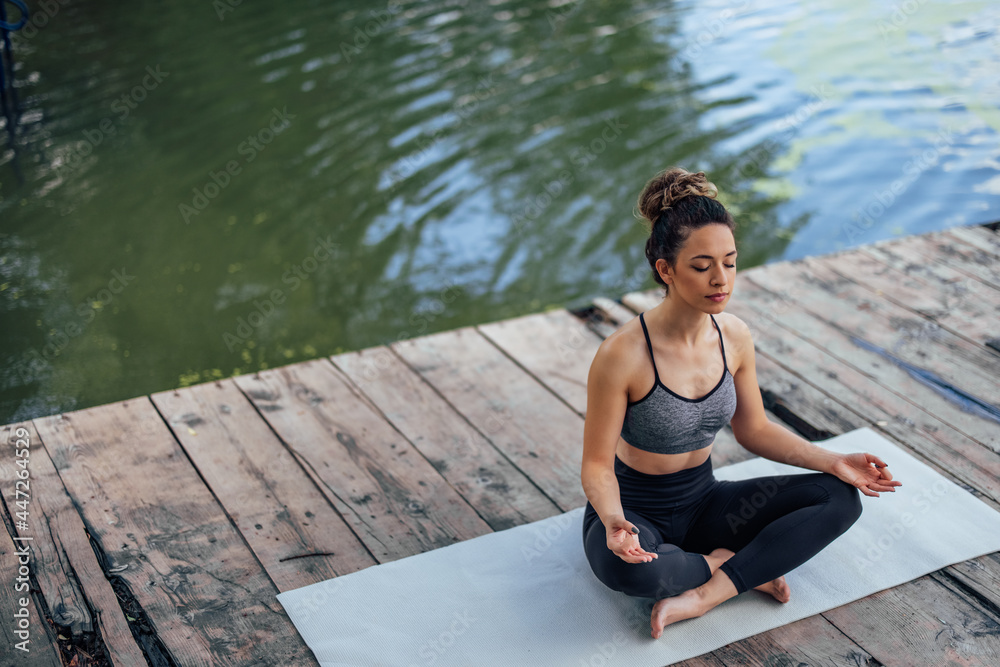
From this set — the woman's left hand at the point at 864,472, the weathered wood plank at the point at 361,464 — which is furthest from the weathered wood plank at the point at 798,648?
the weathered wood plank at the point at 361,464

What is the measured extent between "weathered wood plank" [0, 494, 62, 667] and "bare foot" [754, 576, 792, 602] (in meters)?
1.69

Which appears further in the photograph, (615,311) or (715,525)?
(615,311)

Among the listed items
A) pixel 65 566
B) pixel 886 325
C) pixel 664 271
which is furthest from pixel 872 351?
pixel 65 566

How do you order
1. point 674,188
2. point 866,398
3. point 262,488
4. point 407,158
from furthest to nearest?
point 407,158 < point 866,398 < point 262,488 < point 674,188

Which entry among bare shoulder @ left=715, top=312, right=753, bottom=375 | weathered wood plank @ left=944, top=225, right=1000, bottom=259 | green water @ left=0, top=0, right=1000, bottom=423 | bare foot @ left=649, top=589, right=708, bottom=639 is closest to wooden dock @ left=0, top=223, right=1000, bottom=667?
bare foot @ left=649, top=589, right=708, bottom=639

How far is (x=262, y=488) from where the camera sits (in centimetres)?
246

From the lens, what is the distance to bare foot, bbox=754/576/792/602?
2.03 m

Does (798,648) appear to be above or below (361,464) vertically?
below

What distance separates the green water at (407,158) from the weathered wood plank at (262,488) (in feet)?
4.11

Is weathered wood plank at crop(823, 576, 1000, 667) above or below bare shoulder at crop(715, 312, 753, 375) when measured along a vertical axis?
below

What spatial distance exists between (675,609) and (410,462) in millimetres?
984

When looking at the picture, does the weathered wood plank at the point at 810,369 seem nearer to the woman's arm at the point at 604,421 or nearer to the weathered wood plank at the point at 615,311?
the weathered wood plank at the point at 615,311

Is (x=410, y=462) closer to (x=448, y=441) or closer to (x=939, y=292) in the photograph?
(x=448, y=441)

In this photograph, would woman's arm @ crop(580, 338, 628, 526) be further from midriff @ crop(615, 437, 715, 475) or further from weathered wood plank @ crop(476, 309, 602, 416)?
weathered wood plank @ crop(476, 309, 602, 416)
